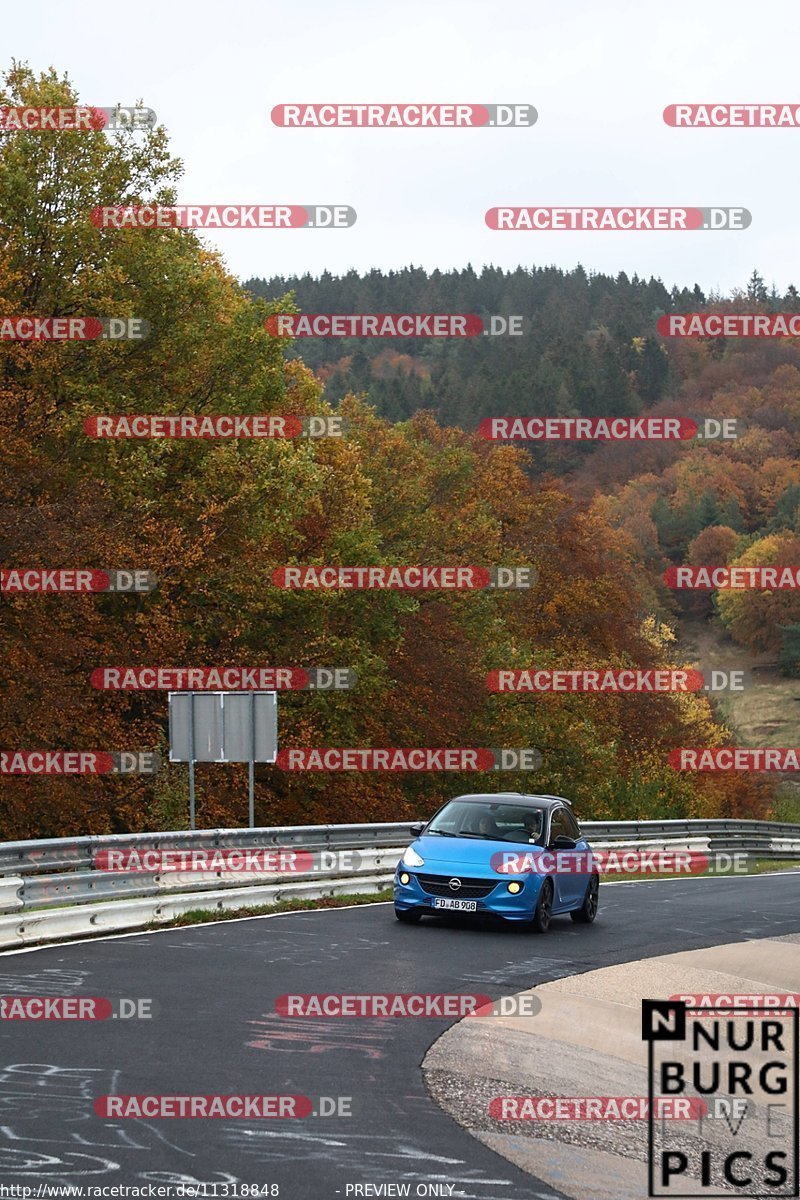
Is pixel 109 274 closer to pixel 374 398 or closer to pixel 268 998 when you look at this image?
pixel 268 998

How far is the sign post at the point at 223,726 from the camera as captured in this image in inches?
874

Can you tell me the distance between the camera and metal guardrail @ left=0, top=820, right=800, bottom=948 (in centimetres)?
1612

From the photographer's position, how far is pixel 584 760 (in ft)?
166

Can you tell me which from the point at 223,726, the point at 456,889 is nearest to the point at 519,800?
the point at 456,889

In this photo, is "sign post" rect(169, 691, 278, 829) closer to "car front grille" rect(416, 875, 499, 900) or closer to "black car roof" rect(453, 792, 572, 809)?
"black car roof" rect(453, 792, 572, 809)

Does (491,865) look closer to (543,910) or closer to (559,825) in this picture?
(543,910)

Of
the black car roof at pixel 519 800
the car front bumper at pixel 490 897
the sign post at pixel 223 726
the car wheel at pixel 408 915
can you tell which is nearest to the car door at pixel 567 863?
the black car roof at pixel 519 800

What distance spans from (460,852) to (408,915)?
977 mm

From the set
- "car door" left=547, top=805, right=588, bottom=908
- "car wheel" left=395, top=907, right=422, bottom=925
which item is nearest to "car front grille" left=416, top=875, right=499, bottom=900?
"car wheel" left=395, top=907, right=422, bottom=925

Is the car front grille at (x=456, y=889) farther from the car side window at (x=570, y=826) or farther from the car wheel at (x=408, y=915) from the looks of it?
the car side window at (x=570, y=826)

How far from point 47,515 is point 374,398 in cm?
11079

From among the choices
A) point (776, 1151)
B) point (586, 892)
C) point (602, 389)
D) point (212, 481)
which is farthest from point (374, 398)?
point (776, 1151)

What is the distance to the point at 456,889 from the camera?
1823 cm

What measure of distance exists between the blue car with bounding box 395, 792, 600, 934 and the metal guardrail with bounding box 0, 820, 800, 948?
2.42 metres
